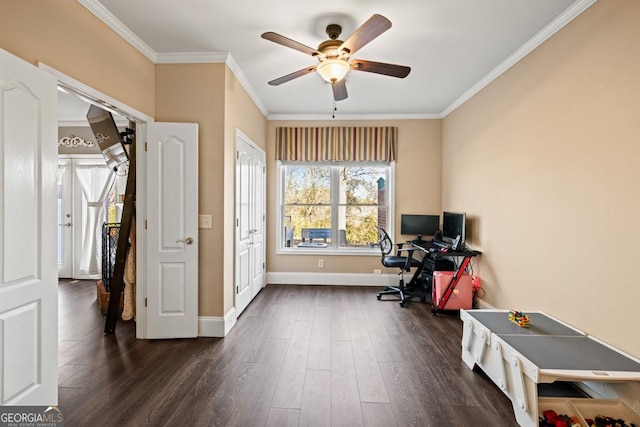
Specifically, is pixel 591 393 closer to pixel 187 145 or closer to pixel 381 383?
pixel 381 383

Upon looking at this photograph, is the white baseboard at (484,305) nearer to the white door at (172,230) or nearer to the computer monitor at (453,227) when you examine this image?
the computer monitor at (453,227)

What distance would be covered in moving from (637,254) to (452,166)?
283 cm

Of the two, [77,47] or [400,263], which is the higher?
[77,47]

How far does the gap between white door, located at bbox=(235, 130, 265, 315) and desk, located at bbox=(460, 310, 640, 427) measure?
2.56 meters

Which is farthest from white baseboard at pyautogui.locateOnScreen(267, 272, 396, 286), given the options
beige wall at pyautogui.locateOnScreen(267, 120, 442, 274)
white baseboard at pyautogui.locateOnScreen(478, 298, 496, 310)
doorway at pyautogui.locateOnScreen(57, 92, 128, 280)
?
doorway at pyautogui.locateOnScreen(57, 92, 128, 280)

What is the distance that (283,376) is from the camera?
2.30 metres

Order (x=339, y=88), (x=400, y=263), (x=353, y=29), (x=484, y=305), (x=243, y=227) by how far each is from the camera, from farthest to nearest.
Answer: (x=400, y=263), (x=243, y=227), (x=484, y=305), (x=339, y=88), (x=353, y=29)

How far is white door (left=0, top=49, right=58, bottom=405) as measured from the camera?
1511 millimetres

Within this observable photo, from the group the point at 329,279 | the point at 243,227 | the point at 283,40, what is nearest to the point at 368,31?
the point at 283,40

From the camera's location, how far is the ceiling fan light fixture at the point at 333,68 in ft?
7.78

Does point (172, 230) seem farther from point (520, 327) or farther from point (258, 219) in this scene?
point (520, 327)

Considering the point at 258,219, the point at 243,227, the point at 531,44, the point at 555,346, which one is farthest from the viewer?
the point at 258,219

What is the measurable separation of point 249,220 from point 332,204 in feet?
5.22

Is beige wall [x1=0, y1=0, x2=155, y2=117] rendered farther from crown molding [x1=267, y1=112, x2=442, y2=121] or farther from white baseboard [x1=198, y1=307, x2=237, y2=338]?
crown molding [x1=267, y1=112, x2=442, y2=121]
